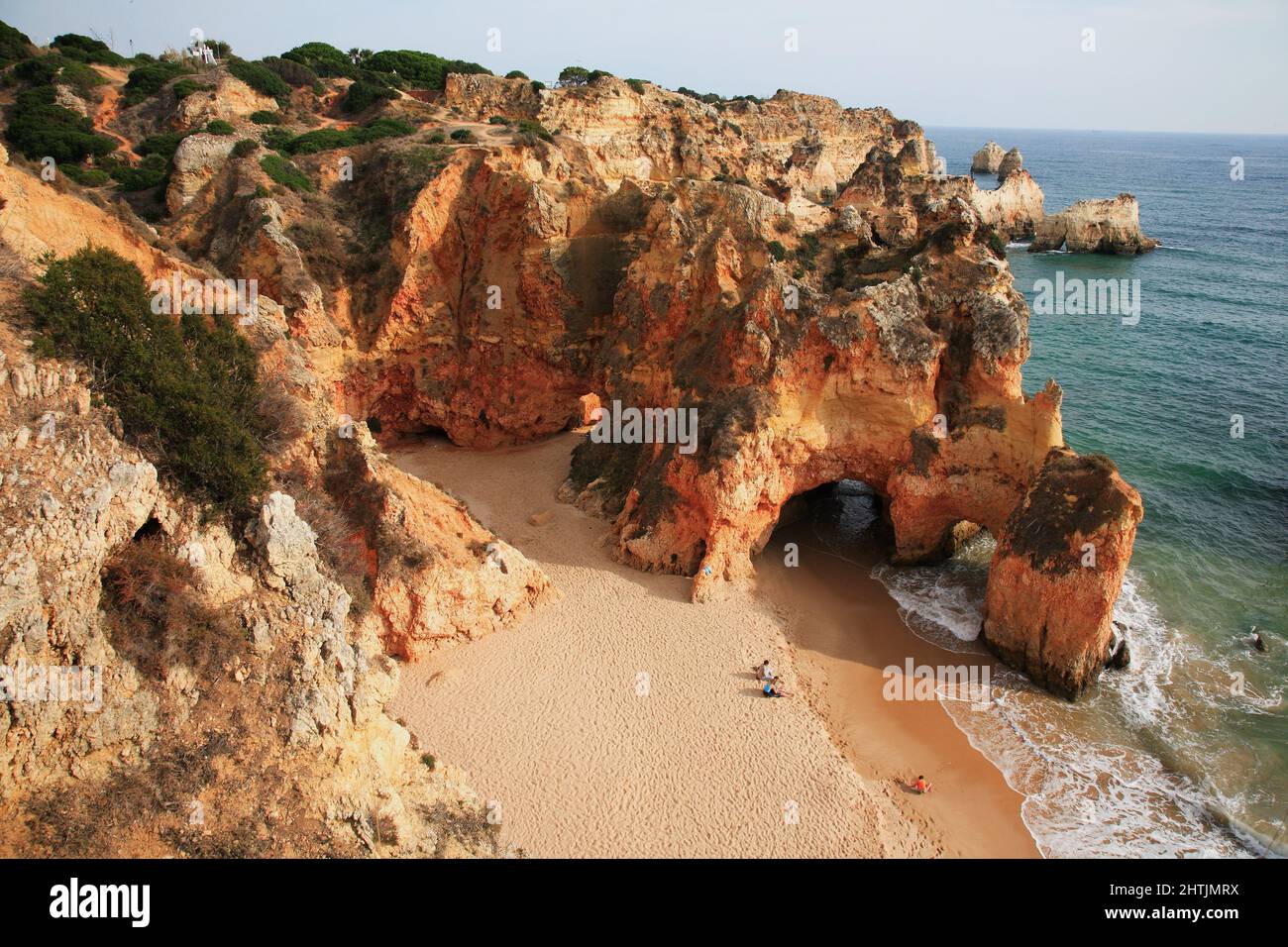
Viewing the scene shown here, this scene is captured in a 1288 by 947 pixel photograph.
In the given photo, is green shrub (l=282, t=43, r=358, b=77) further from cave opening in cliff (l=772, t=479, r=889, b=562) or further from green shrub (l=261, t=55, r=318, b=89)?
cave opening in cliff (l=772, t=479, r=889, b=562)

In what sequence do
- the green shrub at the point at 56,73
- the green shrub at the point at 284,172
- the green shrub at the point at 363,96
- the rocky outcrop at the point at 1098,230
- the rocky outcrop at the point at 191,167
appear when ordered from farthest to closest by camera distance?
the rocky outcrop at the point at 1098,230 → the green shrub at the point at 363,96 → the green shrub at the point at 56,73 → the rocky outcrop at the point at 191,167 → the green shrub at the point at 284,172

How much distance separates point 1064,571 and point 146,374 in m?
18.7

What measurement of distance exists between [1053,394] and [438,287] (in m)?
21.4

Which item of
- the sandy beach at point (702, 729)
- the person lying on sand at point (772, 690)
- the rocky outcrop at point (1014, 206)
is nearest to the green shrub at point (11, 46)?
the sandy beach at point (702, 729)

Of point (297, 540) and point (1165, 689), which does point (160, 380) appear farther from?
point (1165, 689)

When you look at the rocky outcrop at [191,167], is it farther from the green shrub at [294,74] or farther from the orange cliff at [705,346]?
the green shrub at [294,74]

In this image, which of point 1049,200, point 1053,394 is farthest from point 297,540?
point 1049,200

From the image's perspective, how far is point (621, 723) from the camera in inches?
668

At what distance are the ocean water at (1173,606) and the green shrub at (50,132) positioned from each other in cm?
3580

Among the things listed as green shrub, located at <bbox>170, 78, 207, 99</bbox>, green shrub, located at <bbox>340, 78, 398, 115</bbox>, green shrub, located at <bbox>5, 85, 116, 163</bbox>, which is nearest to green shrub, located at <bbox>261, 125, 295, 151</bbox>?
green shrub, located at <bbox>170, 78, 207, 99</bbox>

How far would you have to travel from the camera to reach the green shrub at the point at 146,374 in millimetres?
10703

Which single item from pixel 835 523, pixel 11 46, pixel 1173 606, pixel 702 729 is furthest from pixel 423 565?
pixel 11 46

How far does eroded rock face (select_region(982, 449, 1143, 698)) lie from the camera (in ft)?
58.0

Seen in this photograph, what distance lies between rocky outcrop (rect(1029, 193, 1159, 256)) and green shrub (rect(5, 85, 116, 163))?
70.0m
